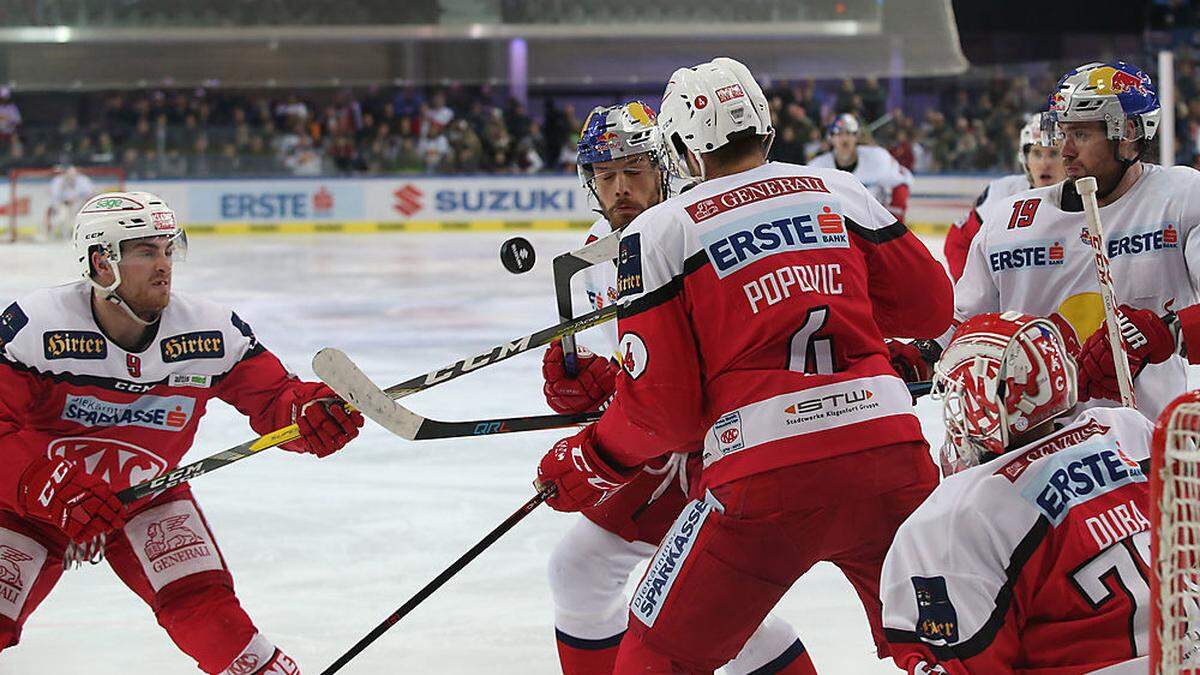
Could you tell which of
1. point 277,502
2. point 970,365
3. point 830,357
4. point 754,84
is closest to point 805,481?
point 830,357

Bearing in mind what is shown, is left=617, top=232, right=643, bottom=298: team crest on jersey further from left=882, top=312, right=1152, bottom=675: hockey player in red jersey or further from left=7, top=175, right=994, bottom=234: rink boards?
left=7, top=175, right=994, bottom=234: rink boards

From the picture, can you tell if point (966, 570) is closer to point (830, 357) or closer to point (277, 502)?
point (830, 357)

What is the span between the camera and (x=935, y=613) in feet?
5.97

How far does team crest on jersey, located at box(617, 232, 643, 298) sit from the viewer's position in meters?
2.33

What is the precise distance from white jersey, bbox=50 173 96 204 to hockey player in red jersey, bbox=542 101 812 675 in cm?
1396

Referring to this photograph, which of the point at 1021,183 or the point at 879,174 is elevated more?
the point at 1021,183

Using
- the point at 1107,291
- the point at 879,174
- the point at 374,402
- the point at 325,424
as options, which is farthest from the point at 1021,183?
the point at 879,174

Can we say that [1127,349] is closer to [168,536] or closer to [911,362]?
[911,362]

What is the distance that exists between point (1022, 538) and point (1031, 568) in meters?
0.04

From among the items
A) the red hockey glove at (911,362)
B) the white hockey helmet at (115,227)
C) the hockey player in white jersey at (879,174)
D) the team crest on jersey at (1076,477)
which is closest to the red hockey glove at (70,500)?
the white hockey helmet at (115,227)

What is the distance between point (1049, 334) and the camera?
1.90m

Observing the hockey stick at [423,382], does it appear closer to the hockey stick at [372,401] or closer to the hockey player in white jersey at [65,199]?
the hockey stick at [372,401]

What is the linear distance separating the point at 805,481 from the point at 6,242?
15.0 meters

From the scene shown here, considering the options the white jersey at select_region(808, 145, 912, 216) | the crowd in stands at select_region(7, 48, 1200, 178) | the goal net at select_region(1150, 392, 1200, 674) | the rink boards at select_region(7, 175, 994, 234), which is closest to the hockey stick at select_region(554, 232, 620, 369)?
the goal net at select_region(1150, 392, 1200, 674)
